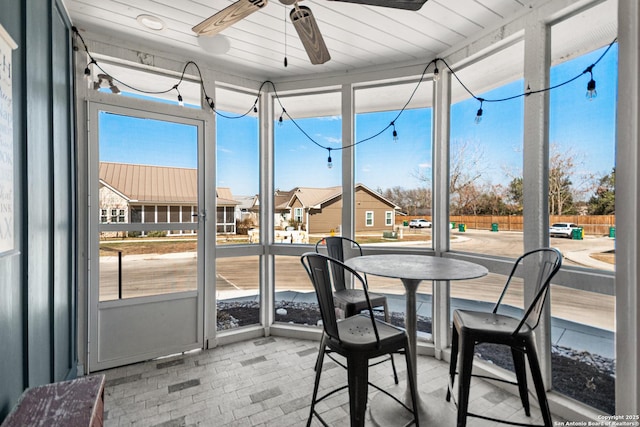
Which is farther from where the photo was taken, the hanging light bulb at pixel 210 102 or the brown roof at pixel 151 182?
the hanging light bulb at pixel 210 102

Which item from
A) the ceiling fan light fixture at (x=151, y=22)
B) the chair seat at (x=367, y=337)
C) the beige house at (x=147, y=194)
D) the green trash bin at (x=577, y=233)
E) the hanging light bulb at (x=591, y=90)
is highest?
the ceiling fan light fixture at (x=151, y=22)

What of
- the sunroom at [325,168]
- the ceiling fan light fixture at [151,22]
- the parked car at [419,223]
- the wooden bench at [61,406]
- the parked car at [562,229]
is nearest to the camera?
the wooden bench at [61,406]

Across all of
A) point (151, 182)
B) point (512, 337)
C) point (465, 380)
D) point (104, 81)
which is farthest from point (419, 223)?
point (104, 81)

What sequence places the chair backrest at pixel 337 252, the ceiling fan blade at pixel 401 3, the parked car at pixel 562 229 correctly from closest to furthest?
1. the ceiling fan blade at pixel 401 3
2. the parked car at pixel 562 229
3. the chair backrest at pixel 337 252

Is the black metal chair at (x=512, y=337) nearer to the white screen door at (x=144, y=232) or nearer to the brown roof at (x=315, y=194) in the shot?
the brown roof at (x=315, y=194)

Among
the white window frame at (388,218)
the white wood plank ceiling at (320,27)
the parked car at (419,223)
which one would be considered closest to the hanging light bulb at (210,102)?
the white wood plank ceiling at (320,27)

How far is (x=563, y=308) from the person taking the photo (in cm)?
206

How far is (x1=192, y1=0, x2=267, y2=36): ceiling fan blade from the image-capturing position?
160 cm

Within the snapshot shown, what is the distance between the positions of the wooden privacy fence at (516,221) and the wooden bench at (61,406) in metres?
2.51

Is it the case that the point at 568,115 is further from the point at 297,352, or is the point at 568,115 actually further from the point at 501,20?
the point at 297,352

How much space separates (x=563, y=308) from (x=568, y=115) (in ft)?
4.15

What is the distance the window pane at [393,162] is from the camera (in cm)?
291

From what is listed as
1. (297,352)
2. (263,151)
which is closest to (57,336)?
(297,352)

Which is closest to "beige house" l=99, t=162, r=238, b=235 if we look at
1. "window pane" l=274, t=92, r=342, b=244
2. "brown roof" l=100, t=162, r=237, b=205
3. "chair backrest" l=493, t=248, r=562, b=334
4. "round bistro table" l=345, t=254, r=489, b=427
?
"brown roof" l=100, t=162, r=237, b=205
